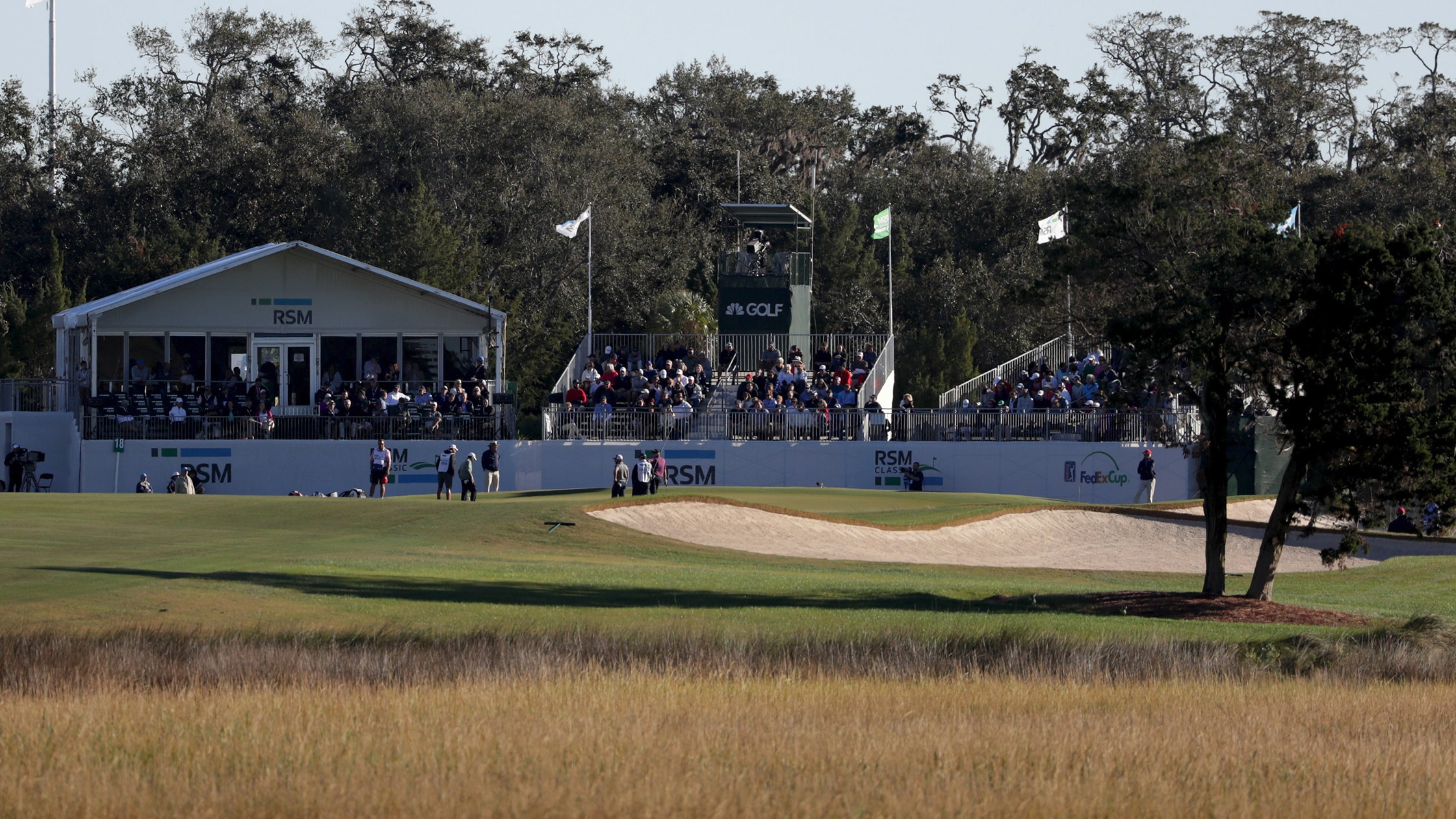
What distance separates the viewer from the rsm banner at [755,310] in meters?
47.4

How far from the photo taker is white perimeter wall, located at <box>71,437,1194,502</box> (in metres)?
39.5

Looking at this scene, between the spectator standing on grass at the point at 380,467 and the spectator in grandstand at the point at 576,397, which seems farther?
the spectator in grandstand at the point at 576,397

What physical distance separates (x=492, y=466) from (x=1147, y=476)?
670 inches

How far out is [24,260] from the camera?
64.4 meters

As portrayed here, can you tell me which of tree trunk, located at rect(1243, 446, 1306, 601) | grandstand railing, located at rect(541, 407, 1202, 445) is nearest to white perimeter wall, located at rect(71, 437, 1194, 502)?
grandstand railing, located at rect(541, 407, 1202, 445)

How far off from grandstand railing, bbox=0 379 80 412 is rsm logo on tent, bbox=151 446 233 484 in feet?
11.6

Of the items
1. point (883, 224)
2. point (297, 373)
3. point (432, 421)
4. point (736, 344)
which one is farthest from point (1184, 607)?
point (297, 373)

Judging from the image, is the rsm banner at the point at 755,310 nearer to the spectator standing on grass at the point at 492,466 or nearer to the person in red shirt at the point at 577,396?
the person in red shirt at the point at 577,396

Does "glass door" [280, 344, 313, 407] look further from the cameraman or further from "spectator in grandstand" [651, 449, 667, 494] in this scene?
"spectator in grandstand" [651, 449, 667, 494]


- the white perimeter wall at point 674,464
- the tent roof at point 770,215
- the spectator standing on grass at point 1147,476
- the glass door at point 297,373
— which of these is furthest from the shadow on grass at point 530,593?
the tent roof at point 770,215

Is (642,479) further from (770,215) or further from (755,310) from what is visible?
(770,215)

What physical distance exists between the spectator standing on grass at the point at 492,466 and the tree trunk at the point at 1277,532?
2066 cm

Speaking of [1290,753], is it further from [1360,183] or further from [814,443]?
[1360,183]

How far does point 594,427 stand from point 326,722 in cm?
3052
